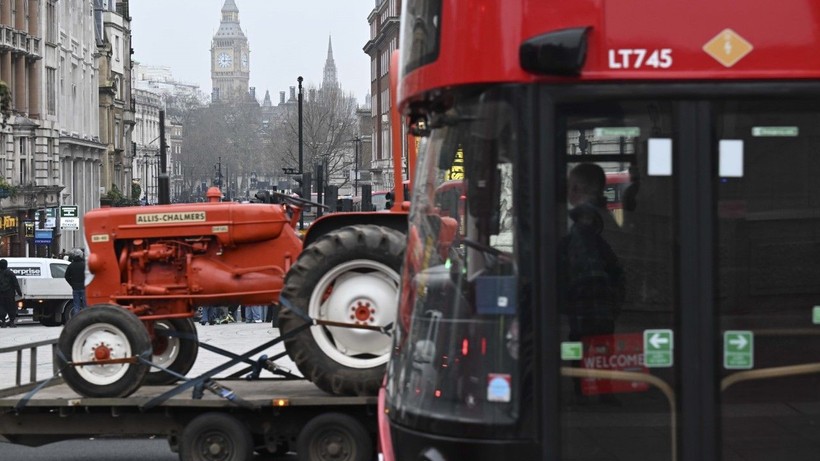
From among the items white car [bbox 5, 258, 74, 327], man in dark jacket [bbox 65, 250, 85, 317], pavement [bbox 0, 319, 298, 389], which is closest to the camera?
pavement [bbox 0, 319, 298, 389]

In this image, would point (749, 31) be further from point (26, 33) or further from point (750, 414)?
point (26, 33)

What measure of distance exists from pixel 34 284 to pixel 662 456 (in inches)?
1269

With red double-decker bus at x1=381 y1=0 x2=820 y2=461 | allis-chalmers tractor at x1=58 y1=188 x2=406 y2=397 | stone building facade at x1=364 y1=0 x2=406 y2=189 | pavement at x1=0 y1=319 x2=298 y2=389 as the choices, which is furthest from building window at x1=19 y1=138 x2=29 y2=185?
red double-decker bus at x1=381 y1=0 x2=820 y2=461

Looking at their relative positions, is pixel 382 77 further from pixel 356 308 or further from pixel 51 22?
pixel 356 308

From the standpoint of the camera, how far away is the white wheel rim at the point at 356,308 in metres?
10.7

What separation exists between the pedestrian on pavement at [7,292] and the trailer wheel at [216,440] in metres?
22.8

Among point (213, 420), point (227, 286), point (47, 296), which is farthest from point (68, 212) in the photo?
point (213, 420)

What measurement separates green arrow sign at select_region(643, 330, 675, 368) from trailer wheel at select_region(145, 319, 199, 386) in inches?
258

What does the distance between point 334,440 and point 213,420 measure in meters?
0.92

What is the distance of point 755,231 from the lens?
6.12 meters

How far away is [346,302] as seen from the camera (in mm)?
10828

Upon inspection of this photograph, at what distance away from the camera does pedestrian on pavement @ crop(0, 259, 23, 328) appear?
107 feet

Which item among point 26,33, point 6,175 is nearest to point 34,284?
point 6,175

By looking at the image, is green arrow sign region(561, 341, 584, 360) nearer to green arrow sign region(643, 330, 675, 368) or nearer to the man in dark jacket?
green arrow sign region(643, 330, 675, 368)
